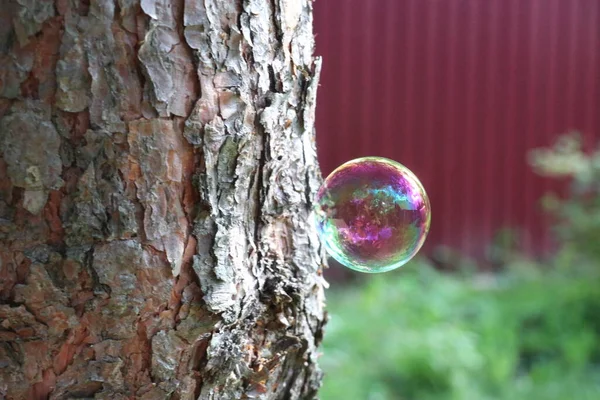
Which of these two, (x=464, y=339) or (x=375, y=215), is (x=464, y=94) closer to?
(x=464, y=339)

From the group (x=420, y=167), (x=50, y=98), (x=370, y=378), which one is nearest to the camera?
(x=50, y=98)

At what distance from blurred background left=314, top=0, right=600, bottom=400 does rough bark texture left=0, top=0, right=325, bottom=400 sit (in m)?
3.47

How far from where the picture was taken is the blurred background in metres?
4.96

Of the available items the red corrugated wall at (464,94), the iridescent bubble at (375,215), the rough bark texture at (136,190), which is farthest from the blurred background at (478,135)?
the rough bark texture at (136,190)

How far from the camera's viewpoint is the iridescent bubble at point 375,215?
1631 millimetres

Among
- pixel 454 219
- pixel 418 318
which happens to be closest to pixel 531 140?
pixel 454 219

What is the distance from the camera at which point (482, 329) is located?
4.34 m

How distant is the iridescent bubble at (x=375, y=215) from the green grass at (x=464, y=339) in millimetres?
1841

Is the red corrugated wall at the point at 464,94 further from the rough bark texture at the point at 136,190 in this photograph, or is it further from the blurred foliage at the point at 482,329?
the rough bark texture at the point at 136,190

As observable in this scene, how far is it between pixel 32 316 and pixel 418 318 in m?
3.53

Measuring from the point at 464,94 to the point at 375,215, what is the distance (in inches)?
194

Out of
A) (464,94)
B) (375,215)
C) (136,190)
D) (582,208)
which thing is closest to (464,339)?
(582,208)

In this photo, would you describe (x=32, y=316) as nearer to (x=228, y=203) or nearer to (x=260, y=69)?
(x=228, y=203)

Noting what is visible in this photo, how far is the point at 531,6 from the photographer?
251 inches
